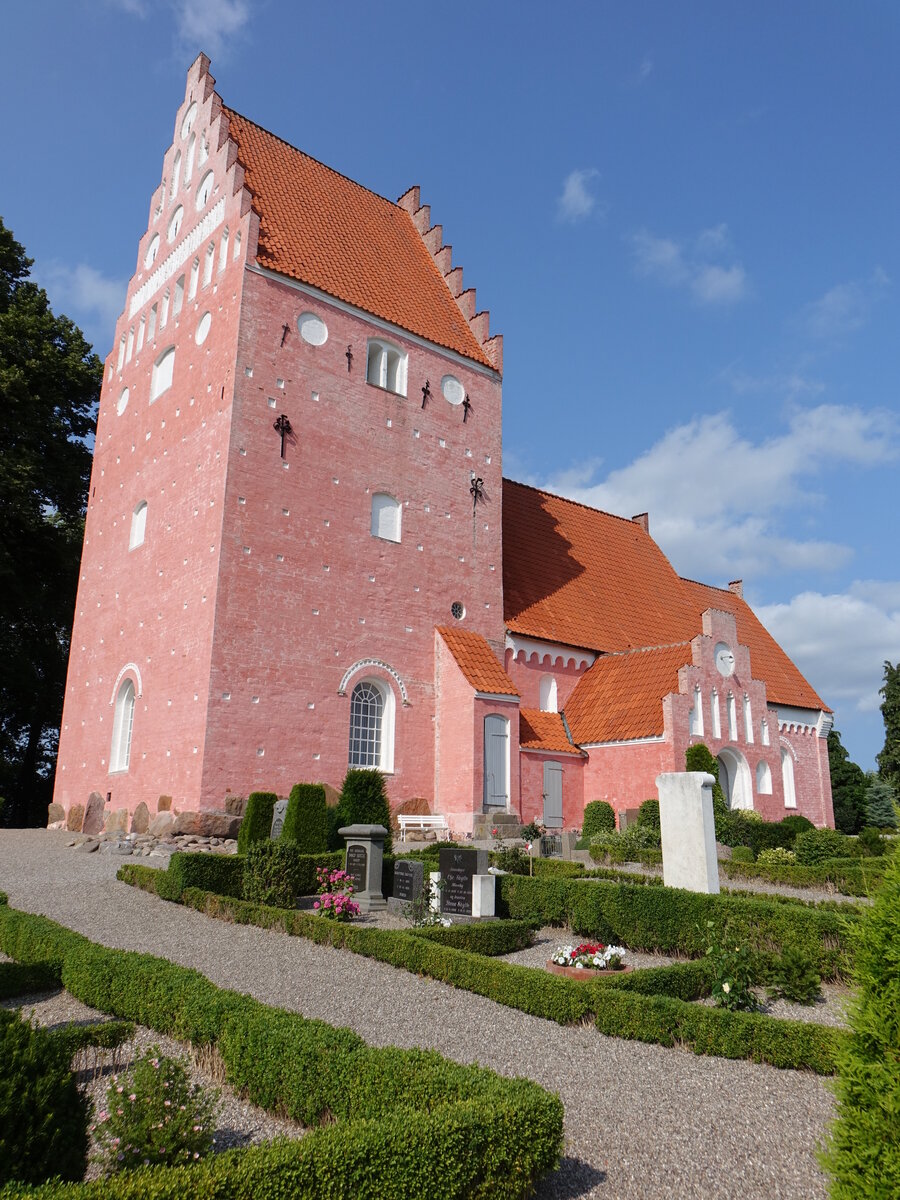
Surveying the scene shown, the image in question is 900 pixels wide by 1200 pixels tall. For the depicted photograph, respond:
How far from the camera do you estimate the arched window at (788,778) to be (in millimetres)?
26656

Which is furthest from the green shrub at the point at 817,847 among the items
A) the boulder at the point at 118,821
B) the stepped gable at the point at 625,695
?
the boulder at the point at 118,821

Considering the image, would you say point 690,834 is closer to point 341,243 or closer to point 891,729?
point 341,243

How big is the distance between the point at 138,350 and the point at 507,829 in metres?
15.7

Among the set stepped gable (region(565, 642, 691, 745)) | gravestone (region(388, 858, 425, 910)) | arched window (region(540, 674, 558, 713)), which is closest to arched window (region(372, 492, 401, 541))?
arched window (region(540, 674, 558, 713))

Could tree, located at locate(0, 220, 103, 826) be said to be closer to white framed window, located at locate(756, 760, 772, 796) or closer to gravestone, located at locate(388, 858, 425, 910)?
gravestone, located at locate(388, 858, 425, 910)

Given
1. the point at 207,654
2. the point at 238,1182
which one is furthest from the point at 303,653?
the point at 238,1182

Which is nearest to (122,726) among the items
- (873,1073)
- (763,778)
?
(763,778)

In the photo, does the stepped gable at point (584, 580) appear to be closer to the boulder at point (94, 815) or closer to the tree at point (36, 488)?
the boulder at point (94, 815)

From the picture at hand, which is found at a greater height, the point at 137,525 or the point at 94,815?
the point at 137,525

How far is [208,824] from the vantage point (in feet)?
51.6

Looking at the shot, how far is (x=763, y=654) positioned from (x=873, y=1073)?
2964 cm

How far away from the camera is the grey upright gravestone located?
1189 centimetres

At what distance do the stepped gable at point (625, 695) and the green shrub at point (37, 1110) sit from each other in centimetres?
1839

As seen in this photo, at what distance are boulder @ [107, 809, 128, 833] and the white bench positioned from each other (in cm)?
574
